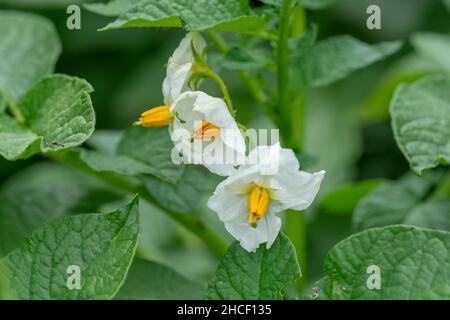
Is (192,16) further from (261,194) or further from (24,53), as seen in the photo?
(24,53)

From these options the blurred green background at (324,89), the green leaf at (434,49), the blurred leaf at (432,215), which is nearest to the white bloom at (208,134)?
the blurred leaf at (432,215)

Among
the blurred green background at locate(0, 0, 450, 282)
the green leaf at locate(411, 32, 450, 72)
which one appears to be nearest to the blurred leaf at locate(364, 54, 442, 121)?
the blurred green background at locate(0, 0, 450, 282)

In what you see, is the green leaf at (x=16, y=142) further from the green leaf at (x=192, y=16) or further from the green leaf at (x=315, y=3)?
the green leaf at (x=315, y=3)

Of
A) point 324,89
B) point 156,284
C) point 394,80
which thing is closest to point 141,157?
point 156,284

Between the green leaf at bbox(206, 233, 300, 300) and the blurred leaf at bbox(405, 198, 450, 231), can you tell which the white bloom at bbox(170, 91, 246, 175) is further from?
the blurred leaf at bbox(405, 198, 450, 231)

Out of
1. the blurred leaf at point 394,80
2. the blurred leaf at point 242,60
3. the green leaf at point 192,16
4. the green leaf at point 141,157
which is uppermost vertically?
the green leaf at point 192,16
